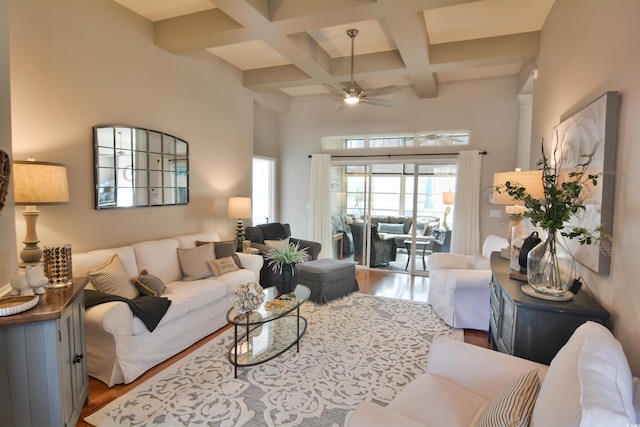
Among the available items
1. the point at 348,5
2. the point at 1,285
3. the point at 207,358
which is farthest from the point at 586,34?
the point at 1,285

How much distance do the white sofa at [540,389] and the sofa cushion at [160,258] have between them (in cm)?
281

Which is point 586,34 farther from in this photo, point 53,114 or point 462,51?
point 53,114

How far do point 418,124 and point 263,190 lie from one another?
322 centimetres

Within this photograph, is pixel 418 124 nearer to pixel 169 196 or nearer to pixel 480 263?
pixel 480 263

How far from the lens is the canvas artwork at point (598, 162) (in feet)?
6.00

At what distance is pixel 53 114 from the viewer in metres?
2.87

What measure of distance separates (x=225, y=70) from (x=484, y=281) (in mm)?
4505

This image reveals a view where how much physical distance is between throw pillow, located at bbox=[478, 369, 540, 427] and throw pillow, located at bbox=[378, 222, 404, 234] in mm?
4815

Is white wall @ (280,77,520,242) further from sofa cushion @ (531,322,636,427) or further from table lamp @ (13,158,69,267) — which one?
table lamp @ (13,158,69,267)

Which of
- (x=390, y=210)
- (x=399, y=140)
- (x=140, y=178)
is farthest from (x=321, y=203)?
(x=140, y=178)

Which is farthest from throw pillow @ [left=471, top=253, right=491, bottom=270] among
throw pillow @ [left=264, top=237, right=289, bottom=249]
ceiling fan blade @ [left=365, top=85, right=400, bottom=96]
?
Answer: throw pillow @ [left=264, top=237, right=289, bottom=249]

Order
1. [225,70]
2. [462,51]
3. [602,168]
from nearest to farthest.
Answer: [602,168] → [462,51] → [225,70]

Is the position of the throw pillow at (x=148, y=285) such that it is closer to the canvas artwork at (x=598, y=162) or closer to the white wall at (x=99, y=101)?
the white wall at (x=99, y=101)

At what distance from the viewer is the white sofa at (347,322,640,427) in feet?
3.04
